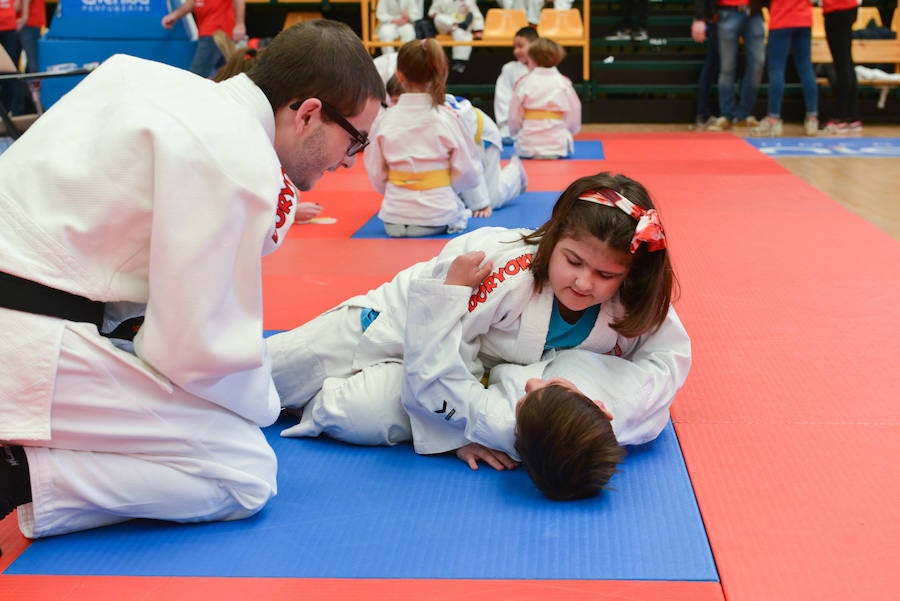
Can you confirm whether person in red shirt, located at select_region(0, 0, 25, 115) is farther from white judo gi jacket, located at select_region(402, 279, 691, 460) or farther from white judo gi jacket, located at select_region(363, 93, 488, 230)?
white judo gi jacket, located at select_region(402, 279, 691, 460)

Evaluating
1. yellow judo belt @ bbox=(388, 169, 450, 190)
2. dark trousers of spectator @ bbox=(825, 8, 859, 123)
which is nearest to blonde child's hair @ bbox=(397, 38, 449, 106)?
yellow judo belt @ bbox=(388, 169, 450, 190)

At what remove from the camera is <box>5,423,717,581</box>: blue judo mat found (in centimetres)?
196

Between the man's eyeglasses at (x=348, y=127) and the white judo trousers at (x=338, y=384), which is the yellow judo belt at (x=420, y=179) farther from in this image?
the man's eyeglasses at (x=348, y=127)

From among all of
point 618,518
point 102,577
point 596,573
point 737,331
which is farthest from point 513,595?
point 737,331

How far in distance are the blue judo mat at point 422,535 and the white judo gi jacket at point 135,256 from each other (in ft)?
0.45

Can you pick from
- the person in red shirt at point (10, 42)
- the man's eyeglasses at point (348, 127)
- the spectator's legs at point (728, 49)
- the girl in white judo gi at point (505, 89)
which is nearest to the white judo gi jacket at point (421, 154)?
the man's eyeglasses at point (348, 127)

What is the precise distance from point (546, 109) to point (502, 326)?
20.3 ft

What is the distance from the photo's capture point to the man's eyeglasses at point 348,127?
7.00 ft

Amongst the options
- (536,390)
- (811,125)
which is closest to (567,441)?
(536,390)

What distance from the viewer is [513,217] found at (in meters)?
5.91

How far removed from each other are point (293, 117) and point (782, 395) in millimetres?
1723

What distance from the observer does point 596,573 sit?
76.0 inches

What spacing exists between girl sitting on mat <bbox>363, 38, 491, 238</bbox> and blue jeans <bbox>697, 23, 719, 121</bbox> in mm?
5779

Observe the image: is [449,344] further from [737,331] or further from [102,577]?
[737,331]
